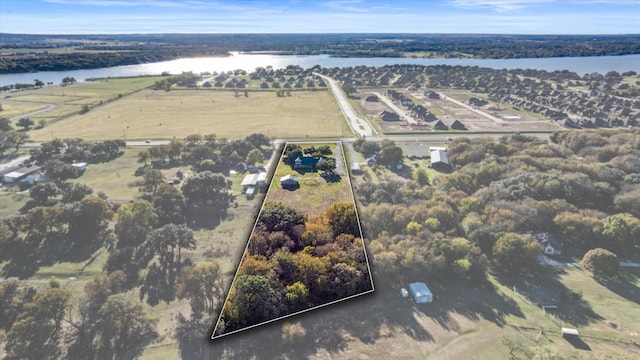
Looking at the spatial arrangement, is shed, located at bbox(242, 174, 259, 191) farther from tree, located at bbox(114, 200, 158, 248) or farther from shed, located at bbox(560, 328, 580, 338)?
shed, located at bbox(560, 328, 580, 338)

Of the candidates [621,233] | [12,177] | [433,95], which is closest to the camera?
[621,233]

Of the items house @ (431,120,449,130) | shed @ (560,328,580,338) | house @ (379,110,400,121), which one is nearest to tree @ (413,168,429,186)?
shed @ (560,328,580,338)

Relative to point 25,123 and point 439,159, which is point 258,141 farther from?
point 25,123

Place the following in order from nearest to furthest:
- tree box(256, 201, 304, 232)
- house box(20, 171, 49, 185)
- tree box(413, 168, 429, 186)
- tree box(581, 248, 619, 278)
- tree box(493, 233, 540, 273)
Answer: tree box(256, 201, 304, 232) → tree box(581, 248, 619, 278) → tree box(493, 233, 540, 273) → house box(20, 171, 49, 185) → tree box(413, 168, 429, 186)

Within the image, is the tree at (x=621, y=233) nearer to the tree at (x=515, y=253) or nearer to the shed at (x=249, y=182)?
the tree at (x=515, y=253)

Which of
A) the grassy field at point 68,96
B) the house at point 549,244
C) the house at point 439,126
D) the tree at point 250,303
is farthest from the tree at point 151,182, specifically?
the grassy field at point 68,96

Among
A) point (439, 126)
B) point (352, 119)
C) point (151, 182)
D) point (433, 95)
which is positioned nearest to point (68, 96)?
point (352, 119)
